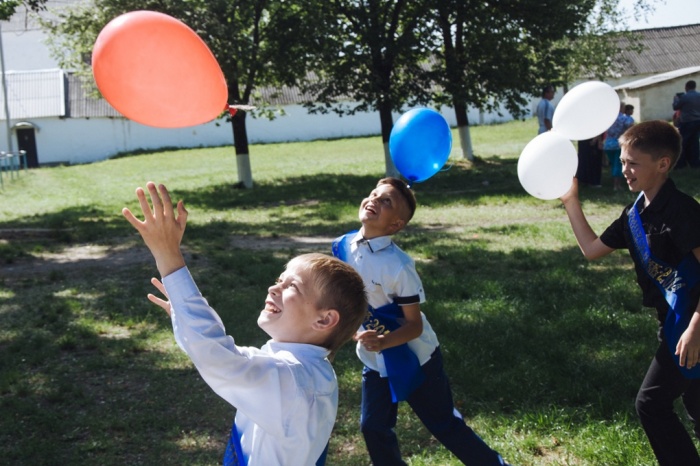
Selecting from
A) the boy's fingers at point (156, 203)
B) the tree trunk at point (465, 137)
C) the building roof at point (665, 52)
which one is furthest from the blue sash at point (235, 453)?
the building roof at point (665, 52)

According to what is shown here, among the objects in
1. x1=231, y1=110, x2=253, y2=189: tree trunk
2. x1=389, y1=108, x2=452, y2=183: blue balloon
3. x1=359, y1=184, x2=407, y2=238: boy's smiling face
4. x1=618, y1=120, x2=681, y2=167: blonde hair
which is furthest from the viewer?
x1=231, y1=110, x2=253, y2=189: tree trunk

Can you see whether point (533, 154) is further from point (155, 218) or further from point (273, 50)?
point (273, 50)

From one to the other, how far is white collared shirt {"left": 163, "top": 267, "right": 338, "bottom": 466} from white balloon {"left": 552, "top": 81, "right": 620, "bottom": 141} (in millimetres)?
2109

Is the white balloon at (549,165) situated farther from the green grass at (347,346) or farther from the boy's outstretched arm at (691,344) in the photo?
the green grass at (347,346)

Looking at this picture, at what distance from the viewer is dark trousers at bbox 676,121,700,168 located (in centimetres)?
1656

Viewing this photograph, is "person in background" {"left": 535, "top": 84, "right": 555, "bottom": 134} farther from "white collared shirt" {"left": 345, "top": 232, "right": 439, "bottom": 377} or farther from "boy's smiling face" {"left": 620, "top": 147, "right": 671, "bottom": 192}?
"white collared shirt" {"left": 345, "top": 232, "right": 439, "bottom": 377}

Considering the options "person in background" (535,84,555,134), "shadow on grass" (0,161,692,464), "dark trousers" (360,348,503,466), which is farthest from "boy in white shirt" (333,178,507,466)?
"person in background" (535,84,555,134)

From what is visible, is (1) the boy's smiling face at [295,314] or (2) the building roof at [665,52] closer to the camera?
(1) the boy's smiling face at [295,314]

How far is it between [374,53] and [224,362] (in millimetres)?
16720

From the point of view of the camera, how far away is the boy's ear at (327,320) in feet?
7.33

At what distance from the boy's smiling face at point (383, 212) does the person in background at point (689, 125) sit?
14.5 meters

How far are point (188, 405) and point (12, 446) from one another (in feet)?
3.51

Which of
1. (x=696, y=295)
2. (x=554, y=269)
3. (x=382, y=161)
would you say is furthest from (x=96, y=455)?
(x=382, y=161)

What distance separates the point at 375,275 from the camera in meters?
3.54
